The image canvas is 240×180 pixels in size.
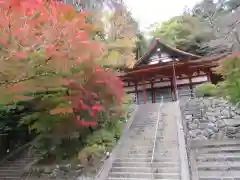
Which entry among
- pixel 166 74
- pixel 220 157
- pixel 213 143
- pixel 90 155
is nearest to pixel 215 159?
pixel 220 157

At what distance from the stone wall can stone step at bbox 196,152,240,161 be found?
57.7 inches

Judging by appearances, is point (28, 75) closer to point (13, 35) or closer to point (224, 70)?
point (13, 35)

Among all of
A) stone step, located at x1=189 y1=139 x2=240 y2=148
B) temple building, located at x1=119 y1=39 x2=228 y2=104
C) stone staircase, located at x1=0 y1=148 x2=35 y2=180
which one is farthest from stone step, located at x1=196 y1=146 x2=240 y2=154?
temple building, located at x1=119 y1=39 x2=228 y2=104

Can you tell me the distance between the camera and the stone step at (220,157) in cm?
774

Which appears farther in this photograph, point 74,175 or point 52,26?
point 74,175

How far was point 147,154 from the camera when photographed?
8.88 meters

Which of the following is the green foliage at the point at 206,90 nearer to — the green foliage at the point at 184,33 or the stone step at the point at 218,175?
the stone step at the point at 218,175

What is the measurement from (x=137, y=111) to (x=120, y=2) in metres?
8.95

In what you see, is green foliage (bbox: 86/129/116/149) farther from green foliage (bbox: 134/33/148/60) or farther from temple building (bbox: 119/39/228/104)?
green foliage (bbox: 134/33/148/60)

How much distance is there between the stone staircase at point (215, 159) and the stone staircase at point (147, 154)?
64 centimetres

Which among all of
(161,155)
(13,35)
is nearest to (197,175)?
(161,155)

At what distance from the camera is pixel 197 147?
8.88 m

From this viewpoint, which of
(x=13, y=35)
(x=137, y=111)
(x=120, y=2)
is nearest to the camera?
(x=13, y=35)

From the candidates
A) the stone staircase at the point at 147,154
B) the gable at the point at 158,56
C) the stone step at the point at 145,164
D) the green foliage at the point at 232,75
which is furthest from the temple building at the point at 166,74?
the stone step at the point at 145,164
